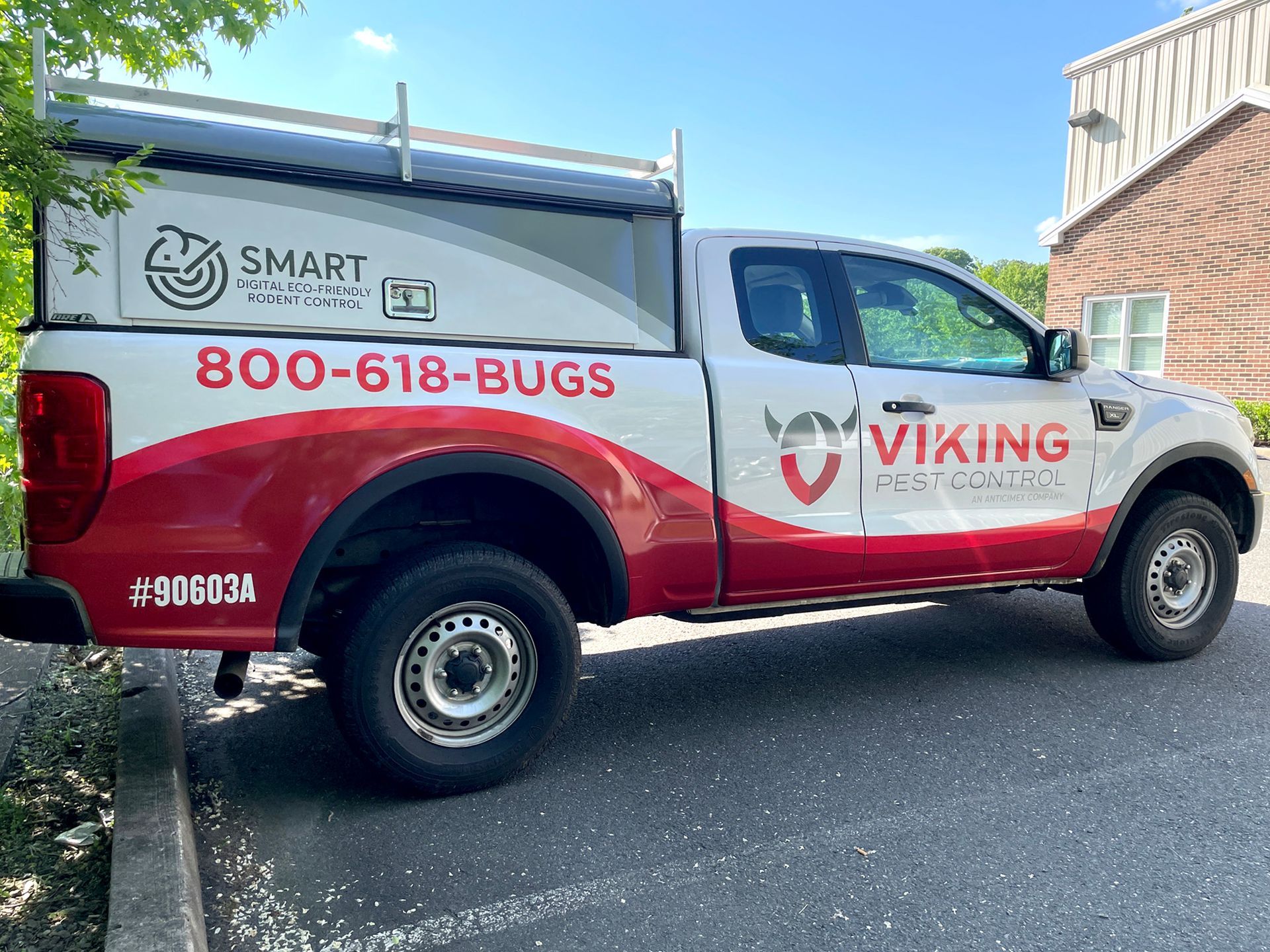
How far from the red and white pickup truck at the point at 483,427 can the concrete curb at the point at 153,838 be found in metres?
0.43

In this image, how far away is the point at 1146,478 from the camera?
4.85 metres

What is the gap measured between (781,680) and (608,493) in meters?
1.75

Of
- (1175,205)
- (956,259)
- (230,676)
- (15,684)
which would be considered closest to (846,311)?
(230,676)

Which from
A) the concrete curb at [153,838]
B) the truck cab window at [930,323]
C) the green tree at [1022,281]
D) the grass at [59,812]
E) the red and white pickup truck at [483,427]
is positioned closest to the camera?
the concrete curb at [153,838]

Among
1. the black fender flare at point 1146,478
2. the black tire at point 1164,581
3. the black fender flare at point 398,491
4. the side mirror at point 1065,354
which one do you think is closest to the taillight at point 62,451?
the black fender flare at point 398,491

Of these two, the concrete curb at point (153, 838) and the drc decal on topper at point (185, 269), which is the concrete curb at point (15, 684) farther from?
the drc decal on topper at point (185, 269)

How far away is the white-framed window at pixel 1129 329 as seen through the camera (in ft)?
53.3

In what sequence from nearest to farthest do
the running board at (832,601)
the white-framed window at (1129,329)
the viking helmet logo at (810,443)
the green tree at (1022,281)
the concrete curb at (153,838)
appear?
the concrete curb at (153,838)
the viking helmet logo at (810,443)
the running board at (832,601)
the white-framed window at (1129,329)
the green tree at (1022,281)

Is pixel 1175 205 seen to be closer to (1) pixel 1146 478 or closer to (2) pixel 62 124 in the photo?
(1) pixel 1146 478

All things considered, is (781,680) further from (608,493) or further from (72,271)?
(72,271)

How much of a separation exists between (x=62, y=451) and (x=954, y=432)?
3.52m

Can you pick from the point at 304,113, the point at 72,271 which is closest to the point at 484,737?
the point at 72,271

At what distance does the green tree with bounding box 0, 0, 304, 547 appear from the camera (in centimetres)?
249

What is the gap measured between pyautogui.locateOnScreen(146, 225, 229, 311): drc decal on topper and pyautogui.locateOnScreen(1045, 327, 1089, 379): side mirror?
364 cm
